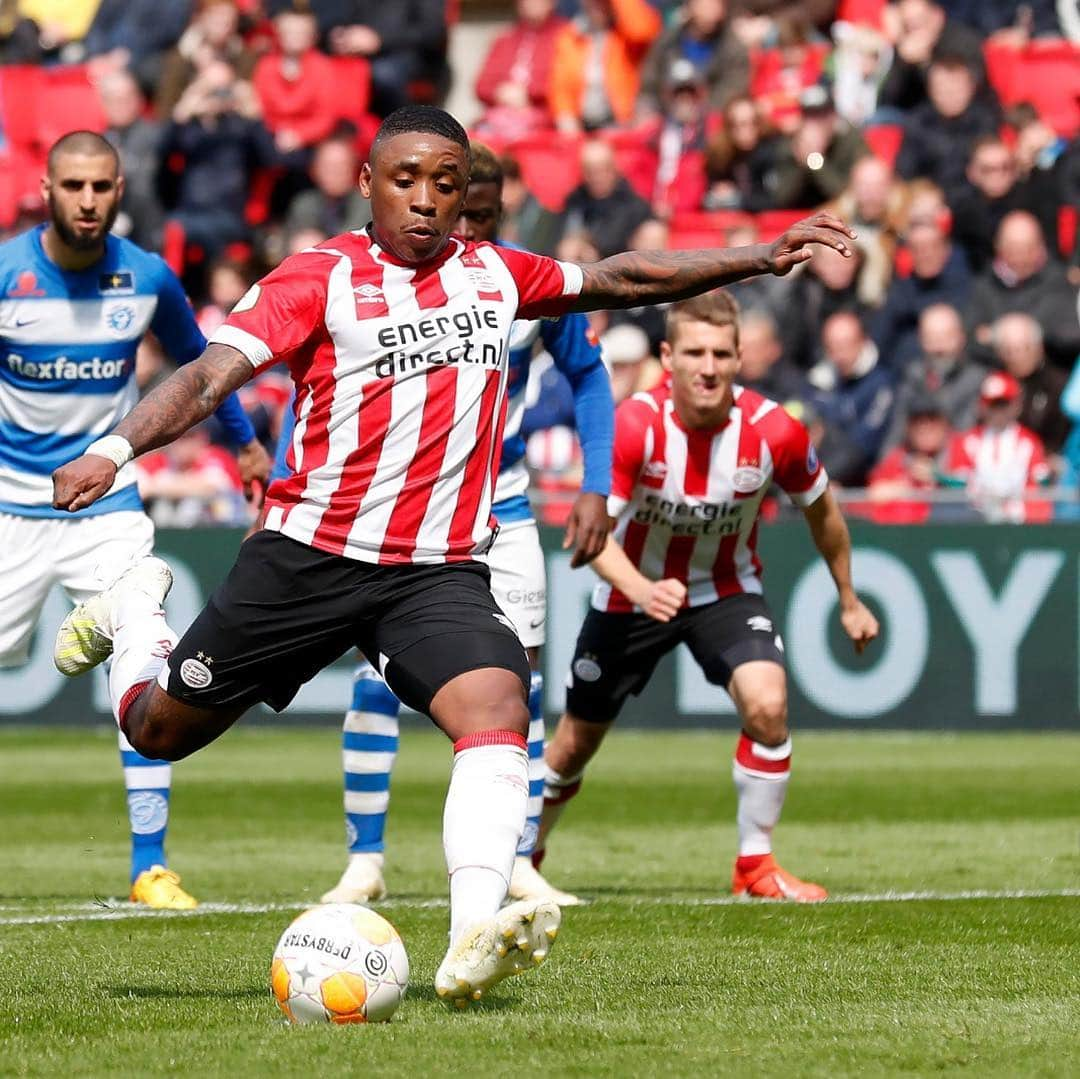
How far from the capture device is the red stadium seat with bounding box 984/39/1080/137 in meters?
19.0

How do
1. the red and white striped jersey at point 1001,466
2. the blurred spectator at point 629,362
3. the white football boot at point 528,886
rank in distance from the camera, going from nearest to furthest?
the white football boot at point 528,886 → the red and white striped jersey at point 1001,466 → the blurred spectator at point 629,362

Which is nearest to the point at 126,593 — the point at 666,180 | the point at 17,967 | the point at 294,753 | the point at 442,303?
the point at 17,967

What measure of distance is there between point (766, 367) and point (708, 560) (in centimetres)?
746

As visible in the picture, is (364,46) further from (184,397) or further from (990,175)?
(184,397)

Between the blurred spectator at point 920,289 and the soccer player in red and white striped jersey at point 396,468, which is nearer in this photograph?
the soccer player in red and white striped jersey at point 396,468

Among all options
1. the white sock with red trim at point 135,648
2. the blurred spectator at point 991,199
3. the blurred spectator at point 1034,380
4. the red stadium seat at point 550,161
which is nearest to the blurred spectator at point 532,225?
the red stadium seat at point 550,161

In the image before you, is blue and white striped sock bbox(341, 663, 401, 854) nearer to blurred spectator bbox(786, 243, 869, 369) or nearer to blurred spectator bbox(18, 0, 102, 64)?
blurred spectator bbox(786, 243, 869, 369)

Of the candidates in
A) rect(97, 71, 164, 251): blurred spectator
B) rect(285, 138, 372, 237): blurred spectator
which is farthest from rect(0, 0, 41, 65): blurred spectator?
rect(285, 138, 372, 237): blurred spectator

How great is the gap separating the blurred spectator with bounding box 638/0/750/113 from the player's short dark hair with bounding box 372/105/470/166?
13.4 meters

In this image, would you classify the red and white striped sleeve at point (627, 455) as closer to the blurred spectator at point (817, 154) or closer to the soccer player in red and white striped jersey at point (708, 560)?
the soccer player in red and white striped jersey at point (708, 560)

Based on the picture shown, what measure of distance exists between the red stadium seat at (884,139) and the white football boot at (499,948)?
14.1 metres

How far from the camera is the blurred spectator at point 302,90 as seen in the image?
21.9m

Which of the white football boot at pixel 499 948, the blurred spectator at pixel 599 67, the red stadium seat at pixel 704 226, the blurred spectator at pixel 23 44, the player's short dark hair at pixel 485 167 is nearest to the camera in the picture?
the white football boot at pixel 499 948

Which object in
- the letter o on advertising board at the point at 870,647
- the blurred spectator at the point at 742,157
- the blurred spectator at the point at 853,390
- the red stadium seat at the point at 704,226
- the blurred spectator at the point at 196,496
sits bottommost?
the letter o on advertising board at the point at 870,647
